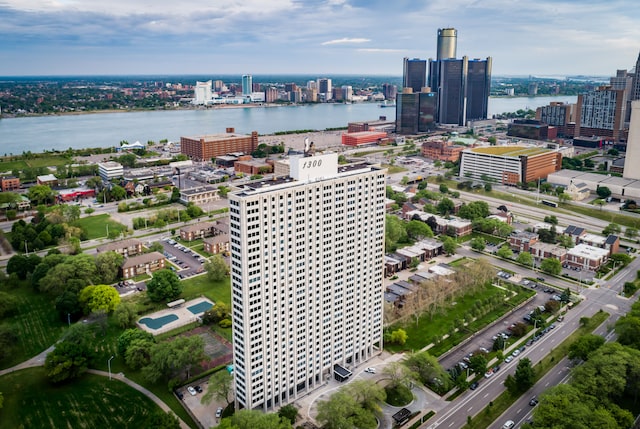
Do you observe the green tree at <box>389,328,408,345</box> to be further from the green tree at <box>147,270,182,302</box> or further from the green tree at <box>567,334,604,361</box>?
the green tree at <box>147,270,182,302</box>

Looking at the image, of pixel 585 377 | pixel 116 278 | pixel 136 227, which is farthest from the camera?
pixel 136 227

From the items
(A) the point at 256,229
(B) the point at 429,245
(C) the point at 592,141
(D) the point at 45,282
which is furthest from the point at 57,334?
(C) the point at 592,141

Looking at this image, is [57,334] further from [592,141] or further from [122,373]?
[592,141]

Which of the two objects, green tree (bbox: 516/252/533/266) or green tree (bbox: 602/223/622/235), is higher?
green tree (bbox: 602/223/622/235)

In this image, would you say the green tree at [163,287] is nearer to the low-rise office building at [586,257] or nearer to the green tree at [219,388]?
the green tree at [219,388]

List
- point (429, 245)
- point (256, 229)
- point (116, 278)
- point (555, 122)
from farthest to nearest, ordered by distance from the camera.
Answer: point (555, 122)
point (429, 245)
point (116, 278)
point (256, 229)

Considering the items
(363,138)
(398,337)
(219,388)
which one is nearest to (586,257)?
(398,337)

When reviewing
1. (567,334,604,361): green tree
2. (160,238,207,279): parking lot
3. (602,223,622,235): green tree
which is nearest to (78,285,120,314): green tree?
(160,238,207,279): parking lot

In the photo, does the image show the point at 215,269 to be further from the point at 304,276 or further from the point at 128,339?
the point at 304,276
